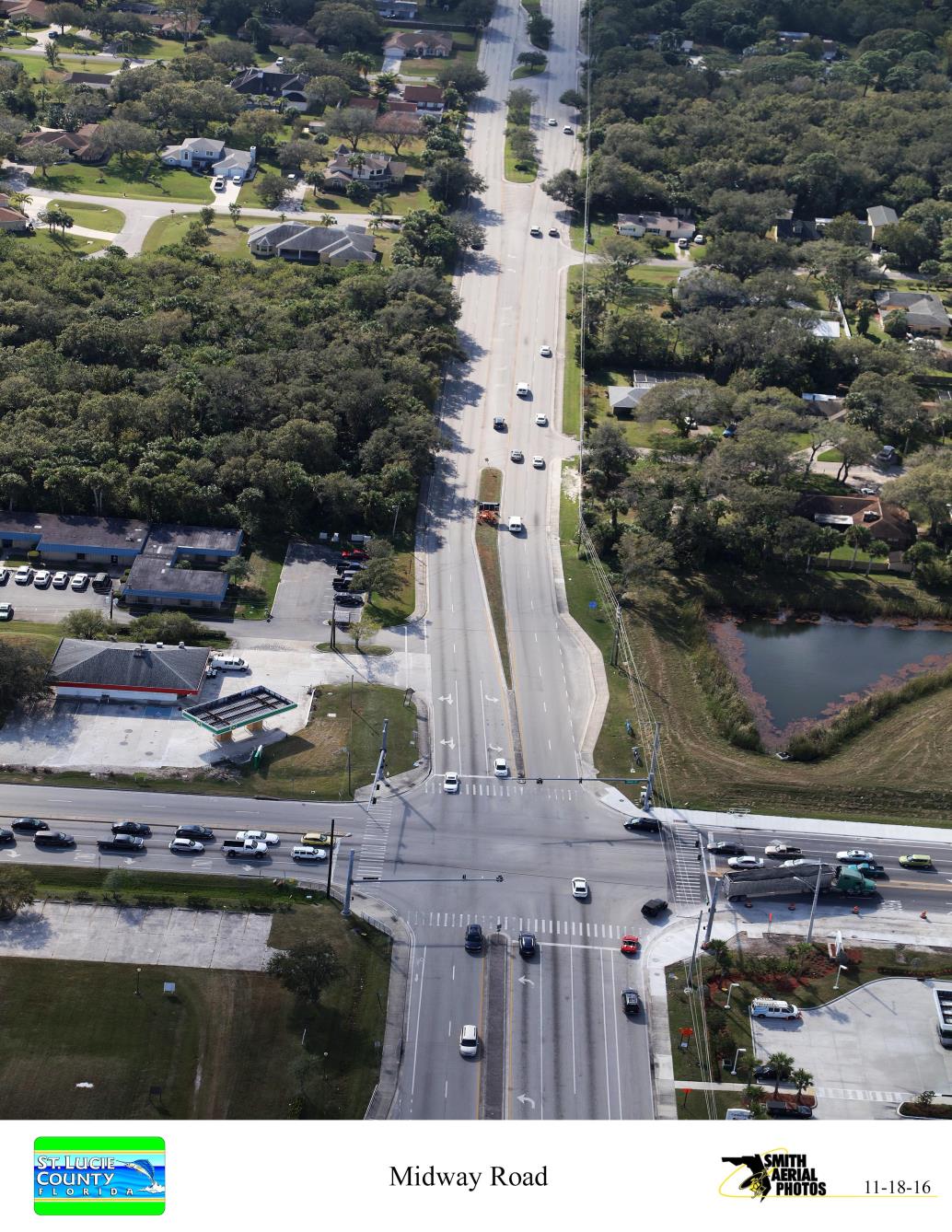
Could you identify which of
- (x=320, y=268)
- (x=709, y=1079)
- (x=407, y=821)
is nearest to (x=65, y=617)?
(x=407, y=821)

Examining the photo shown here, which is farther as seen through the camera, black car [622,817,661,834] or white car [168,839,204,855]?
black car [622,817,661,834]

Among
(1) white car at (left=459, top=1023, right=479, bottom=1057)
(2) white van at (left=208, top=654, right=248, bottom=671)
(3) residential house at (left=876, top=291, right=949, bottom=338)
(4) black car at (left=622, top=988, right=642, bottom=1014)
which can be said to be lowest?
(1) white car at (left=459, top=1023, right=479, bottom=1057)

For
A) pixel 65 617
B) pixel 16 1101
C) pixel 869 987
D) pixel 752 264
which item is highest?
pixel 752 264

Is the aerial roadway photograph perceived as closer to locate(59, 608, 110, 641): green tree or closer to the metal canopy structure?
the metal canopy structure

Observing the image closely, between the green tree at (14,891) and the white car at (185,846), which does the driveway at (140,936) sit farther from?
the white car at (185,846)

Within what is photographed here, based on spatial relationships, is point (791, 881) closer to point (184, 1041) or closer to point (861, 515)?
point (184, 1041)

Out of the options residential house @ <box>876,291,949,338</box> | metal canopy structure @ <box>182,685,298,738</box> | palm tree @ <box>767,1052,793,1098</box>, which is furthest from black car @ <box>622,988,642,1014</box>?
residential house @ <box>876,291,949,338</box>

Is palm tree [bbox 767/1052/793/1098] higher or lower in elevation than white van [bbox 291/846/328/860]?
lower
